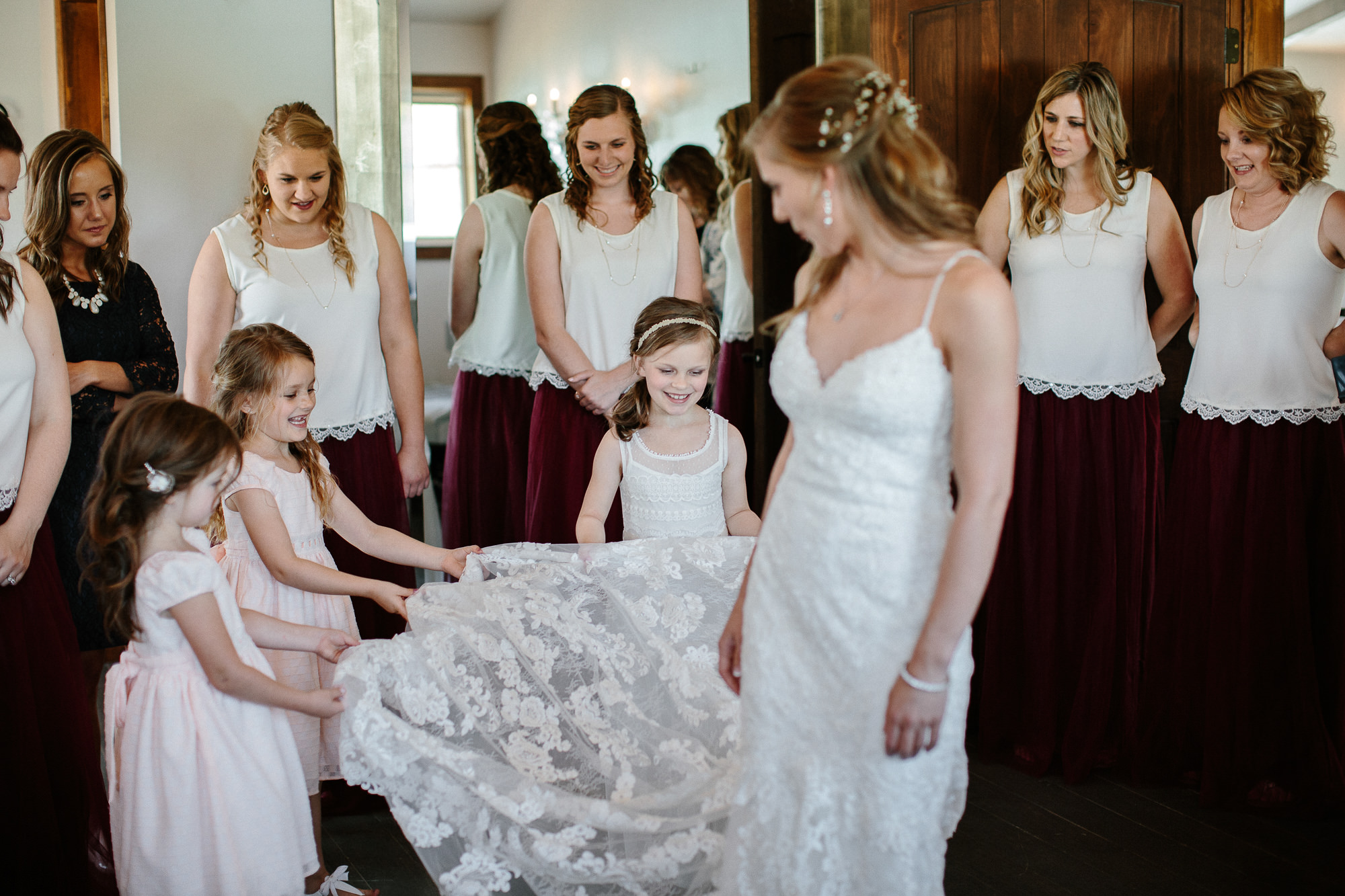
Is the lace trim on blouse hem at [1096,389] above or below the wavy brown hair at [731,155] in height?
below

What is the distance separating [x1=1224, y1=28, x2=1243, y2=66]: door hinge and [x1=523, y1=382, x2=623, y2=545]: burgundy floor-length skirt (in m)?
2.27

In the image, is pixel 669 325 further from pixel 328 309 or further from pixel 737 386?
pixel 737 386

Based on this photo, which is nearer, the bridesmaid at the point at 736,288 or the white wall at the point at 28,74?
the bridesmaid at the point at 736,288

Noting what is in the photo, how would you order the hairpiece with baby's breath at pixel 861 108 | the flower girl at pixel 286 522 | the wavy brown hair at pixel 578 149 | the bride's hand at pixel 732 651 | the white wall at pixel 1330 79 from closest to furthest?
the hairpiece with baby's breath at pixel 861 108 < the bride's hand at pixel 732 651 < the flower girl at pixel 286 522 < the wavy brown hair at pixel 578 149 < the white wall at pixel 1330 79

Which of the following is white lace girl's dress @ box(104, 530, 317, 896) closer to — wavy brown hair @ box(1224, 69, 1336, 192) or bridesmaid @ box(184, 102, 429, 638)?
bridesmaid @ box(184, 102, 429, 638)

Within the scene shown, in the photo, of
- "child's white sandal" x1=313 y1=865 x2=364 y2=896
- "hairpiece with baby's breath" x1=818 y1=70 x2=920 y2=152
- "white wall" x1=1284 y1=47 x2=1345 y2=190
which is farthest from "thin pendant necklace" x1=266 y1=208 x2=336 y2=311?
"white wall" x1=1284 y1=47 x2=1345 y2=190

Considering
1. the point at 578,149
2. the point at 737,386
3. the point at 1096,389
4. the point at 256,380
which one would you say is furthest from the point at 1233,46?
the point at 256,380

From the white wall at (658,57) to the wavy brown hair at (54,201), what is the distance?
5.55 feet

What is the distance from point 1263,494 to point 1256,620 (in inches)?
13.2

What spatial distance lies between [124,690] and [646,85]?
3.14m

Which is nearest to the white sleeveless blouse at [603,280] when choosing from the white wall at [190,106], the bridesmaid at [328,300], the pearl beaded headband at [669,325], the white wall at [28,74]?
the bridesmaid at [328,300]

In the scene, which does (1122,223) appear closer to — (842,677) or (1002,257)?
(1002,257)

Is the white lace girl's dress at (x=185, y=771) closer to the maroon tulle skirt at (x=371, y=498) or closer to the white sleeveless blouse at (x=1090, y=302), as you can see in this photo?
the maroon tulle skirt at (x=371, y=498)

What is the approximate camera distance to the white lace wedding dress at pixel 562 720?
2.18 m
